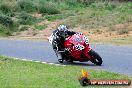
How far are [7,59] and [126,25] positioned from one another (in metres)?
14.9

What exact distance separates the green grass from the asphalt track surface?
131 centimetres

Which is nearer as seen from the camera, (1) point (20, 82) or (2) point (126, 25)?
(1) point (20, 82)

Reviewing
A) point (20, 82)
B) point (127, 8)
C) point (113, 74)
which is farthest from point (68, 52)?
point (127, 8)

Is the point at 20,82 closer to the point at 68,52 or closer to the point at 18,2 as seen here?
the point at 68,52

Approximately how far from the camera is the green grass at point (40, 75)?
12.5m

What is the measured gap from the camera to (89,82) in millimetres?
11336

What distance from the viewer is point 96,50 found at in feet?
71.8

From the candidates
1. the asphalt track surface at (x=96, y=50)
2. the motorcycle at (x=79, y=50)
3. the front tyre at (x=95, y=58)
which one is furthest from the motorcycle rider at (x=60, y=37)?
the front tyre at (x=95, y=58)

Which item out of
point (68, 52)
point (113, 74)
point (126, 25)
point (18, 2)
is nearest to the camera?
point (113, 74)

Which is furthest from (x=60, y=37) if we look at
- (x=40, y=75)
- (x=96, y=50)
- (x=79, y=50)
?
(x=96, y=50)

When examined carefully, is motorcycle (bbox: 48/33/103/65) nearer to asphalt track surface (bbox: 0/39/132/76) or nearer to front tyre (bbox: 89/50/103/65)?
front tyre (bbox: 89/50/103/65)

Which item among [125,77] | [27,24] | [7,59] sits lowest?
[27,24]

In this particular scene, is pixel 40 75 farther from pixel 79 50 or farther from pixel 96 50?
pixel 96 50

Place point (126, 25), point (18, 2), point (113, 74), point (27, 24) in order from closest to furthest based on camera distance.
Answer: point (113, 74) → point (126, 25) → point (27, 24) → point (18, 2)
